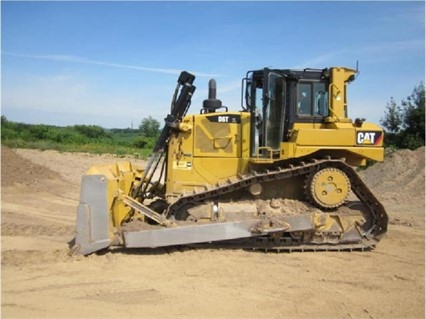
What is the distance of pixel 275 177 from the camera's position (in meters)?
7.66

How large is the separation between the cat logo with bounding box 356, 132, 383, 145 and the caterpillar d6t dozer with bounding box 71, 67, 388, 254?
0.7 inches

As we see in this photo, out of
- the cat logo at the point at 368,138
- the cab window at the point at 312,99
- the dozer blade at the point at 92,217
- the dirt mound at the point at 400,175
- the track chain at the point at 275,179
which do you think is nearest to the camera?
the dozer blade at the point at 92,217

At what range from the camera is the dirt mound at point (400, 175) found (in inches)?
608

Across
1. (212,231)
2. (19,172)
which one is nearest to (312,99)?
(212,231)

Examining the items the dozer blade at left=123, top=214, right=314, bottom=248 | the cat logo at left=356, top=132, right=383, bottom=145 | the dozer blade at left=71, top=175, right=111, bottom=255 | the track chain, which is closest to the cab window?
the cat logo at left=356, top=132, right=383, bottom=145

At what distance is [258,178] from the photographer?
25.0 feet

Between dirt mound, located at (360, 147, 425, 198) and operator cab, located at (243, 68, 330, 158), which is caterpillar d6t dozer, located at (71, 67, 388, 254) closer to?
operator cab, located at (243, 68, 330, 158)

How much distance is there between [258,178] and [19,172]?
1186cm

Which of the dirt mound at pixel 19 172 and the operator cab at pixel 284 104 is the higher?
the operator cab at pixel 284 104

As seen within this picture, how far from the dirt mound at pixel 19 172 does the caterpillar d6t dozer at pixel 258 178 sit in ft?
28.6

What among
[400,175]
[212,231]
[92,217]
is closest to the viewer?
Result: [92,217]

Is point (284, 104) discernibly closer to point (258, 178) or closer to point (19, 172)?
point (258, 178)

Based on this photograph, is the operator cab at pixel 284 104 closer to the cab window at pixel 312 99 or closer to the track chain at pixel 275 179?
the cab window at pixel 312 99

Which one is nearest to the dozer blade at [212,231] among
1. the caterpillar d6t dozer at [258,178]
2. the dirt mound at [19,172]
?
the caterpillar d6t dozer at [258,178]
